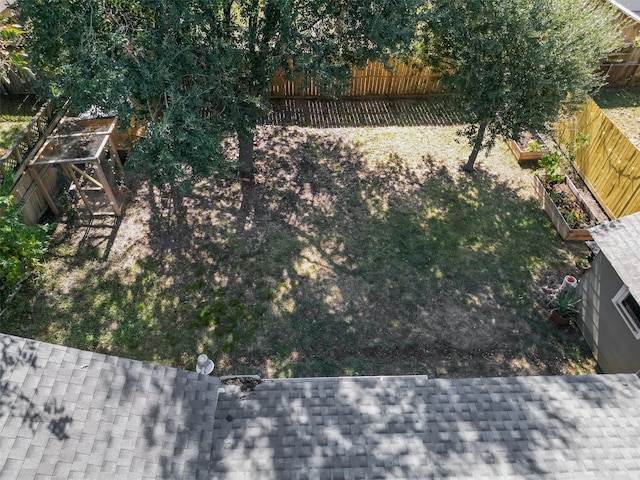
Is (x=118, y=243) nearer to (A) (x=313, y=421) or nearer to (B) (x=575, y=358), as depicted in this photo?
(A) (x=313, y=421)

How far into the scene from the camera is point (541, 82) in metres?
11.0

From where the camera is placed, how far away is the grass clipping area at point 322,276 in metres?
10.3

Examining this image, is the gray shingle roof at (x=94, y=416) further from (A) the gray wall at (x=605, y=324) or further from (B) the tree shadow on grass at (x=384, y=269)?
(A) the gray wall at (x=605, y=324)

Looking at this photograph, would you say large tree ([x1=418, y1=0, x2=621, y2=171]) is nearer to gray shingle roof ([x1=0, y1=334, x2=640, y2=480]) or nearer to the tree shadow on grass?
the tree shadow on grass

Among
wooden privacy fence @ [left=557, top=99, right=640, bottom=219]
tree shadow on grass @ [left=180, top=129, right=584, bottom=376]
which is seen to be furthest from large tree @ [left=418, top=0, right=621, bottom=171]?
tree shadow on grass @ [left=180, top=129, right=584, bottom=376]

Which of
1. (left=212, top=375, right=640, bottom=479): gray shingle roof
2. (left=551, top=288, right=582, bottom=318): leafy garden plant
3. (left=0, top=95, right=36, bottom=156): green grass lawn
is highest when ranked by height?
(left=212, top=375, right=640, bottom=479): gray shingle roof

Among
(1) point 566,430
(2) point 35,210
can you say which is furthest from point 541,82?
(2) point 35,210

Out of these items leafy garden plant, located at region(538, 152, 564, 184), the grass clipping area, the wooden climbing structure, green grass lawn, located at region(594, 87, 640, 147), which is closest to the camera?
the grass clipping area

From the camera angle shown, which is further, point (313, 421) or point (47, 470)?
point (313, 421)

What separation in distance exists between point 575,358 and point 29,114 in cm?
1693

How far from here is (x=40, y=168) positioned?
1210 cm

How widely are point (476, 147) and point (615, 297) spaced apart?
592cm

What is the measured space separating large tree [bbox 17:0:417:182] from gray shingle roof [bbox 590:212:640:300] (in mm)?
5950

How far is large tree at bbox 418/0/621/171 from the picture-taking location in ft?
35.2
